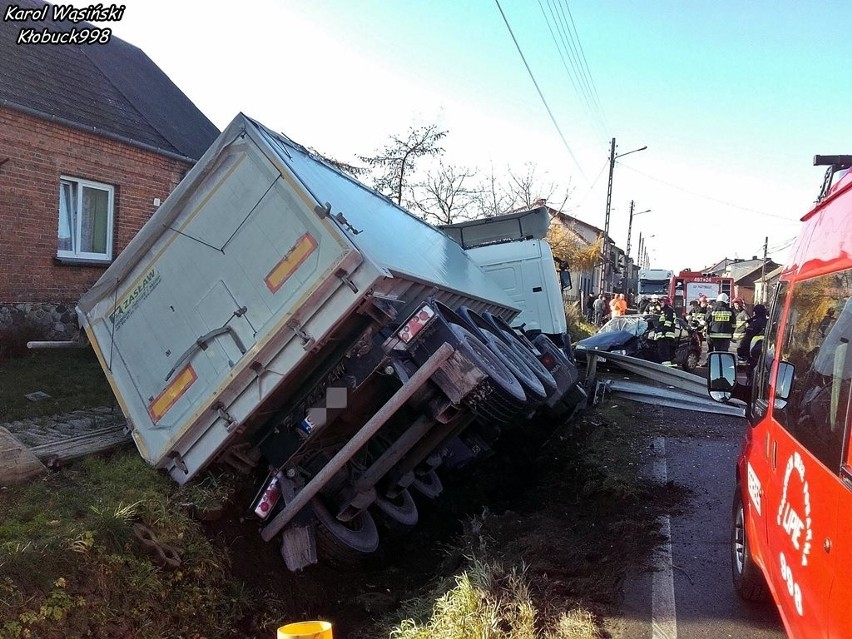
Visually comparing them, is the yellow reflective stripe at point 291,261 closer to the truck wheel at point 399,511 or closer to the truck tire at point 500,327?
the truck wheel at point 399,511

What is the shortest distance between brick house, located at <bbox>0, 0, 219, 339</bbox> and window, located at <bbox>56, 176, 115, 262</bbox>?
15 mm

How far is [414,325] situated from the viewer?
13.6 feet

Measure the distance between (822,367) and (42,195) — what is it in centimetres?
959

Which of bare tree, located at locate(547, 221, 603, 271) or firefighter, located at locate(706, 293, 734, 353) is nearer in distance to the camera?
firefighter, located at locate(706, 293, 734, 353)

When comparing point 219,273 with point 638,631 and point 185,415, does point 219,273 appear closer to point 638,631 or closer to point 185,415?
point 185,415

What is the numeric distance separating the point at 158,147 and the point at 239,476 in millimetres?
8112

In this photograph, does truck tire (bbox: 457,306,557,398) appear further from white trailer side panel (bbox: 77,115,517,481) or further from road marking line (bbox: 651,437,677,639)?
road marking line (bbox: 651,437,677,639)

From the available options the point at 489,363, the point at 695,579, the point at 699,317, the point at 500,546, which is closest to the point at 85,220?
the point at 489,363

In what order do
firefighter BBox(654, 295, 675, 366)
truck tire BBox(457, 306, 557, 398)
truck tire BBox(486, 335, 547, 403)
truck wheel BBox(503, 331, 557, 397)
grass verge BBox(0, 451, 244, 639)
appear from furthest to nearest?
firefighter BBox(654, 295, 675, 366), truck wheel BBox(503, 331, 557, 397), truck tire BBox(457, 306, 557, 398), truck tire BBox(486, 335, 547, 403), grass verge BBox(0, 451, 244, 639)

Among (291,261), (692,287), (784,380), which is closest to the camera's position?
(784,380)

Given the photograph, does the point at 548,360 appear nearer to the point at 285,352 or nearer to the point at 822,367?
the point at 285,352

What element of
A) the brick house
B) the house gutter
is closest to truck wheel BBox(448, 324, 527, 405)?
the brick house

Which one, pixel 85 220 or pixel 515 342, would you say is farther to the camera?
pixel 85 220

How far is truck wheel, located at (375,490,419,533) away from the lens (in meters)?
5.13
